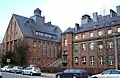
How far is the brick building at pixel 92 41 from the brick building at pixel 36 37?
12.8 metres

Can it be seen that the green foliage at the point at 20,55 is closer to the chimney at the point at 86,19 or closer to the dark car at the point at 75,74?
the chimney at the point at 86,19

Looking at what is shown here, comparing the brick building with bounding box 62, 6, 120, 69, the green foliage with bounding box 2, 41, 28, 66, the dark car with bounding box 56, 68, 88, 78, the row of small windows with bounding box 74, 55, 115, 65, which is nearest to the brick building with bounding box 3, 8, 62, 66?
the green foliage with bounding box 2, 41, 28, 66

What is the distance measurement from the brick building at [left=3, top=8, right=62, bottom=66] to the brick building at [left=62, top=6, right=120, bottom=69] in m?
12.8

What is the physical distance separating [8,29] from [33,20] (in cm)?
934

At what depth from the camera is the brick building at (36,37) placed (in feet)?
216

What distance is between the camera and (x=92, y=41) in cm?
5100

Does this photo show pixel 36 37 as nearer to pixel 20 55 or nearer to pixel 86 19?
pixel 20 55

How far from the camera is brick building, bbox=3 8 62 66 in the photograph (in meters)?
65.8

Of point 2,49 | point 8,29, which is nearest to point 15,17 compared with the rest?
point 8,29

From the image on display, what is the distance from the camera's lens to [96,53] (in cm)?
4959

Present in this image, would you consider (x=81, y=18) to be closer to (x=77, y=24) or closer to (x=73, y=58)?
(x=77, y=24)

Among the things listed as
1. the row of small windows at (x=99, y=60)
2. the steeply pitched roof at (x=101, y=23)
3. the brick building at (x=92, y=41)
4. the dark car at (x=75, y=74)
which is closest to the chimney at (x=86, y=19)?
the brick building at (x=92, y=41)

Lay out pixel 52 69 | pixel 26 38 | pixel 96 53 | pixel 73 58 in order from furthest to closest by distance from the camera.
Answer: pixel 26 38 < pixel 73 58 < pixel 96 53 < pixel 52 69

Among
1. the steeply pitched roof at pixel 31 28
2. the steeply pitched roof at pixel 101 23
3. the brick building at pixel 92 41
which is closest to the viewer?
the brick building at pixel 92 41
